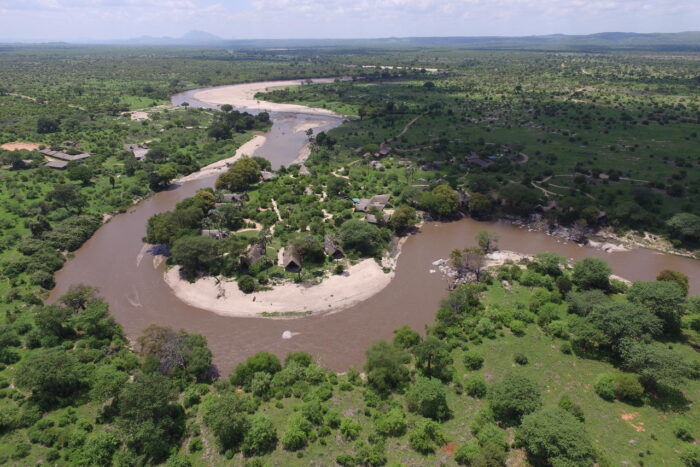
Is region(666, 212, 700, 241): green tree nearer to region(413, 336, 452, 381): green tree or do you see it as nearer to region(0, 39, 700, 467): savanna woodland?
region(0, 39, 700, 467): savanna woodland

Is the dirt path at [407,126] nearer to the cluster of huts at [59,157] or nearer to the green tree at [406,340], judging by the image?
the green tree at [406,340]

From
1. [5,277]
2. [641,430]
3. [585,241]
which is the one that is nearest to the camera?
[641,430]

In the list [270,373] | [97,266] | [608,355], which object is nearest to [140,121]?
[97,266]

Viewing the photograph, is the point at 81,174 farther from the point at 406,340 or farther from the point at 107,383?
the point at 406,340

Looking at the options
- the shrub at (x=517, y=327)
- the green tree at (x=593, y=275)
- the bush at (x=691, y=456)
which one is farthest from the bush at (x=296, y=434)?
the green tree at (x=593, y=275)

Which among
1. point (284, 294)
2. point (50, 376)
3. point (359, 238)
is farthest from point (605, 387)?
point (50, 376)

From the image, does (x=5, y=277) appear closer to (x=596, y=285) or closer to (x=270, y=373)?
(x=270, y=373)
